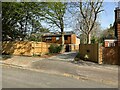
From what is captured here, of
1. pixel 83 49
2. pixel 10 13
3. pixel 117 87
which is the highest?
pixel 10 13

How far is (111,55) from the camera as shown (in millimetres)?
21516

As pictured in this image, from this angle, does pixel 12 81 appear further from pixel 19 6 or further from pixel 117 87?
pixel 19 6

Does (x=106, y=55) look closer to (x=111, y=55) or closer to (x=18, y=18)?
(x=111, y=55)

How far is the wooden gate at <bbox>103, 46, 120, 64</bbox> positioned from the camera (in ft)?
69.5

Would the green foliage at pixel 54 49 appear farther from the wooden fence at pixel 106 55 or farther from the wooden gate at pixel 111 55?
the wooden gate at pixel 111 55

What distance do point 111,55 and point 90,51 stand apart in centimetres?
281

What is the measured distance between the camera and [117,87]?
1190 centimetres

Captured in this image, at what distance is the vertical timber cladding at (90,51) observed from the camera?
22030 mm

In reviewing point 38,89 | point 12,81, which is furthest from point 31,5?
point 38,89

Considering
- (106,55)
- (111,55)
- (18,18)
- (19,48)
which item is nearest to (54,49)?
(19,48)

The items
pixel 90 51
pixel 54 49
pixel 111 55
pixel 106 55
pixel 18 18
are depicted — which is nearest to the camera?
pixel 111 55

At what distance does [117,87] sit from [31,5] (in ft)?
47.2

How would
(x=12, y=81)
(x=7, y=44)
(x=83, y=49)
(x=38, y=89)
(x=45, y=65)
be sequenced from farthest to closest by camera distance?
1. (x=7, y=44)
2. (x=83, y=49)
3. (x=45, y=65)
4. (x=12, y=81)
5. (x=38, y=89)

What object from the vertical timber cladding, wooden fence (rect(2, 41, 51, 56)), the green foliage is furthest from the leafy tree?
the vertical timber cladding
